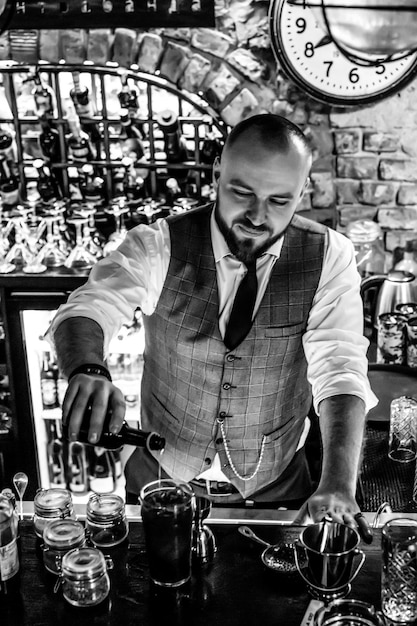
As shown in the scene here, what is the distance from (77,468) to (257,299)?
7.82ft

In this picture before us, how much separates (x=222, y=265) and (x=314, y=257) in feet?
0.85

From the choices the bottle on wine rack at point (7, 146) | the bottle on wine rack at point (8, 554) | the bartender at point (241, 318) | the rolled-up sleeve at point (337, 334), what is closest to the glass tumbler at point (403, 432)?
the bartender at point (241, 318)

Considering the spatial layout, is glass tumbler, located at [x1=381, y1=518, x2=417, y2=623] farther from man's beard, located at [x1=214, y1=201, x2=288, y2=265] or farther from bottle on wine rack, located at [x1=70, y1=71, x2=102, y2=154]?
bottle on wine rack, located at [x1=70, y1=71, x2=102, y2=154]

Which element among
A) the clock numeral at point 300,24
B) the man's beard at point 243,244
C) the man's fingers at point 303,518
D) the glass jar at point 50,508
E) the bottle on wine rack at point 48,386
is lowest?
the bottle on wine rack at point 48,386

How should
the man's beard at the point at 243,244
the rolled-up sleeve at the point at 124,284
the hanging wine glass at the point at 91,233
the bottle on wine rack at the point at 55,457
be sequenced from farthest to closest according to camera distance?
1. the bottle on wine rack at the point at 55,457
2. the hanging wine glass at the point at 91,233
3. the man's beard at the point at 243,244
4. the rolled-up sleeve at the point at 124,284

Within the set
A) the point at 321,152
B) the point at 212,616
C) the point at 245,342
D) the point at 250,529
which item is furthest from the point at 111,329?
the point at 321,152

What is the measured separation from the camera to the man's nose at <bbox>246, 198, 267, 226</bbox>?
1.98 meters

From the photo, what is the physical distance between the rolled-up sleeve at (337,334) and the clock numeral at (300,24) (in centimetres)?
153

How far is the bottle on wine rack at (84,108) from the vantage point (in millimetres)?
3797

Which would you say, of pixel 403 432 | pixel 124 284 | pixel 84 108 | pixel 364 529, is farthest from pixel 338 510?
pixel 84 108

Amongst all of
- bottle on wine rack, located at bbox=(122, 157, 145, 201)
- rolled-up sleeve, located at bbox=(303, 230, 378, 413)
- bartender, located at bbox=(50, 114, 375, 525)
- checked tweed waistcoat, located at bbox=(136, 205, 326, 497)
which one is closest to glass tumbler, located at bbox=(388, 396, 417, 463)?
bartender, located at bbox=(50, 114, 375, 525)

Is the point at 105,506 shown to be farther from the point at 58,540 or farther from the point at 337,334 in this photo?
the point at 337,334

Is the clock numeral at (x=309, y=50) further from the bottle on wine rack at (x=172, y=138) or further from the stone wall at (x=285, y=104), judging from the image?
the bottle on wine rack at (x=172, y=138)

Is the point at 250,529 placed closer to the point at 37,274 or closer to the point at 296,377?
the point at 296,377
